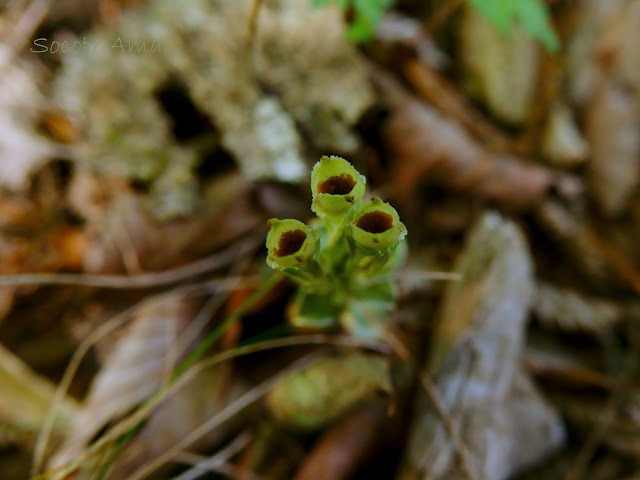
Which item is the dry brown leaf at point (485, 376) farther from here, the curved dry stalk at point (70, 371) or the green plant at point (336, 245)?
the curved dry stalk at point (70, 371)

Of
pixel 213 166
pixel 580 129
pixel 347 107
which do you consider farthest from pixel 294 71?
pixel 580 129

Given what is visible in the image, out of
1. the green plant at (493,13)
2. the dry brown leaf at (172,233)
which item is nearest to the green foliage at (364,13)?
the green plant at (493,13)

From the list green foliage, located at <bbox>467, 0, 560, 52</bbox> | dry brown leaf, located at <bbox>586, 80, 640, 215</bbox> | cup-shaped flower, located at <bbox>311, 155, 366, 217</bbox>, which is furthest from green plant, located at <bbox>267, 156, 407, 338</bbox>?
dry brown leaf, located at <bbox>586, 80, 640, 215</bbox>

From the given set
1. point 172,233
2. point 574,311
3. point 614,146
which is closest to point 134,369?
point 172,233

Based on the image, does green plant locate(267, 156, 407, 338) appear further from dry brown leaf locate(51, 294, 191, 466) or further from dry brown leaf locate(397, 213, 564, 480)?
dry brown leaf locate(51, 294, 191, 466)

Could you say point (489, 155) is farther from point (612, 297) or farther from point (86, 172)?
point (86, 172)

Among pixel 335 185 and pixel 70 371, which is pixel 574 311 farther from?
pixel 70 371
